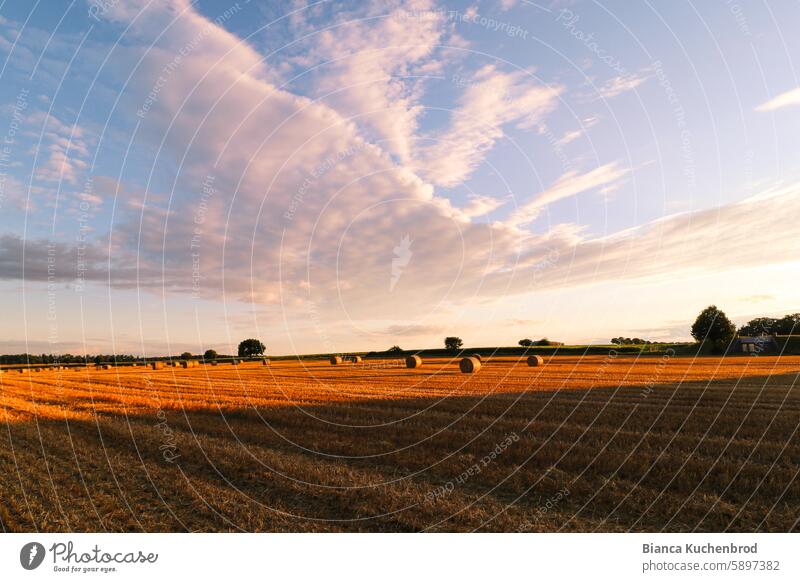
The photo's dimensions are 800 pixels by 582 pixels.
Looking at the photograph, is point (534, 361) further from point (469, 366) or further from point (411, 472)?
point (411, 472)

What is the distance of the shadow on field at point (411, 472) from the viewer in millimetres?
8508

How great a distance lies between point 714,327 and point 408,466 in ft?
317

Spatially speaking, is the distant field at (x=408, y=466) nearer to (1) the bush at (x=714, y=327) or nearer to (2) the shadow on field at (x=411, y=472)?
(2) the shadow on field at (x=411, y=472)

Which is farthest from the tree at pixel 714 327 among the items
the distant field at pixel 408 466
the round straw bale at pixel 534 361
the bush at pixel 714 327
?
the distant field at pixel 408 466

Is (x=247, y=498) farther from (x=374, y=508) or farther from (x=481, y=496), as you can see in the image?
(x=481, y=496)

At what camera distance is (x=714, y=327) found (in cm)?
8881

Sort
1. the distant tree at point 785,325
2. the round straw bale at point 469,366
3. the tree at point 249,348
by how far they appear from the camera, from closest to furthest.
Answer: the round straw bale at point 469,366 → the tree at point 249,348 → the distant tree at point 785,325

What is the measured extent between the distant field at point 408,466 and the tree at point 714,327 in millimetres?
77081

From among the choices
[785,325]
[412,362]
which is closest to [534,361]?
[412,362]

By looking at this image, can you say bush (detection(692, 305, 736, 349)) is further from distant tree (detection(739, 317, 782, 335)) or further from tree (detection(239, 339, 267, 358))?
tree (detection(239, 339, 267, 358))

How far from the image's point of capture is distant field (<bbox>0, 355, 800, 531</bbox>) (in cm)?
855

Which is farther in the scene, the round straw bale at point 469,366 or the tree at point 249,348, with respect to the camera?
the tree at point 249,348

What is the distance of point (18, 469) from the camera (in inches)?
468

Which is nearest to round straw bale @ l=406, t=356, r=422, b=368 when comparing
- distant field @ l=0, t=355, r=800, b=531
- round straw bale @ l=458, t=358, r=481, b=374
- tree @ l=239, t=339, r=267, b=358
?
round straw bale @ l=458, t=358, r=481, b=374
